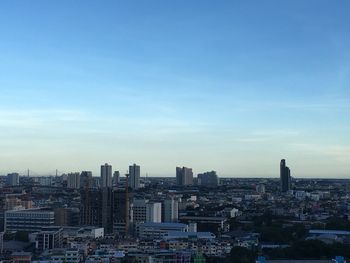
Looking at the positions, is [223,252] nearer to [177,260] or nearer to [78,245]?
[177,260]

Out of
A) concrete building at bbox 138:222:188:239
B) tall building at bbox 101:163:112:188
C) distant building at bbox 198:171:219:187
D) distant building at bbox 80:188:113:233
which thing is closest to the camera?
concrete building at bbox 138:222:188:239

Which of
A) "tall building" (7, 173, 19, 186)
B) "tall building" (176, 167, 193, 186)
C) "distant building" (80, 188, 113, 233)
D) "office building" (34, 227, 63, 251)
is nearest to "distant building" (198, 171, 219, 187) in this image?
"tall building" (176, 167, 193, 186)

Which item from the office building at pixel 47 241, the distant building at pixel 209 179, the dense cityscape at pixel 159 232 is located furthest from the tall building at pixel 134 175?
the office building at pixel 47 241

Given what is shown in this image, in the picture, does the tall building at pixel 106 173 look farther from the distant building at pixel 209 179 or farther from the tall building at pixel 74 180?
the distant building at pixel 209 179

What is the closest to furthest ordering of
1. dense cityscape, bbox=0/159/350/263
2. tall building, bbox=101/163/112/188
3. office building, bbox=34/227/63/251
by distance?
1. dense cityscape, bbox=0/159/350/263
2. office building, bbox=34/227/63/251
3. tall building, bbox=101/163/112/188

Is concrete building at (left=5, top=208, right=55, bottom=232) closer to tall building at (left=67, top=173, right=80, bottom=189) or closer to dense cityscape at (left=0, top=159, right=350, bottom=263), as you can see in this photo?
dense cityscape at (left=0, top=159, right=350, bottom=263)

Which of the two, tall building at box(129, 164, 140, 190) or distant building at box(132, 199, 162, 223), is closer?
distant building at box(132, 199, 162, 223)

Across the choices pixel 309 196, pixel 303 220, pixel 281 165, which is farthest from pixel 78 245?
pixel 281 165

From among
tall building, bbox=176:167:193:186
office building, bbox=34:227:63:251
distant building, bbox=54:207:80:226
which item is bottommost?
office building, bbox=34:227:63:251
